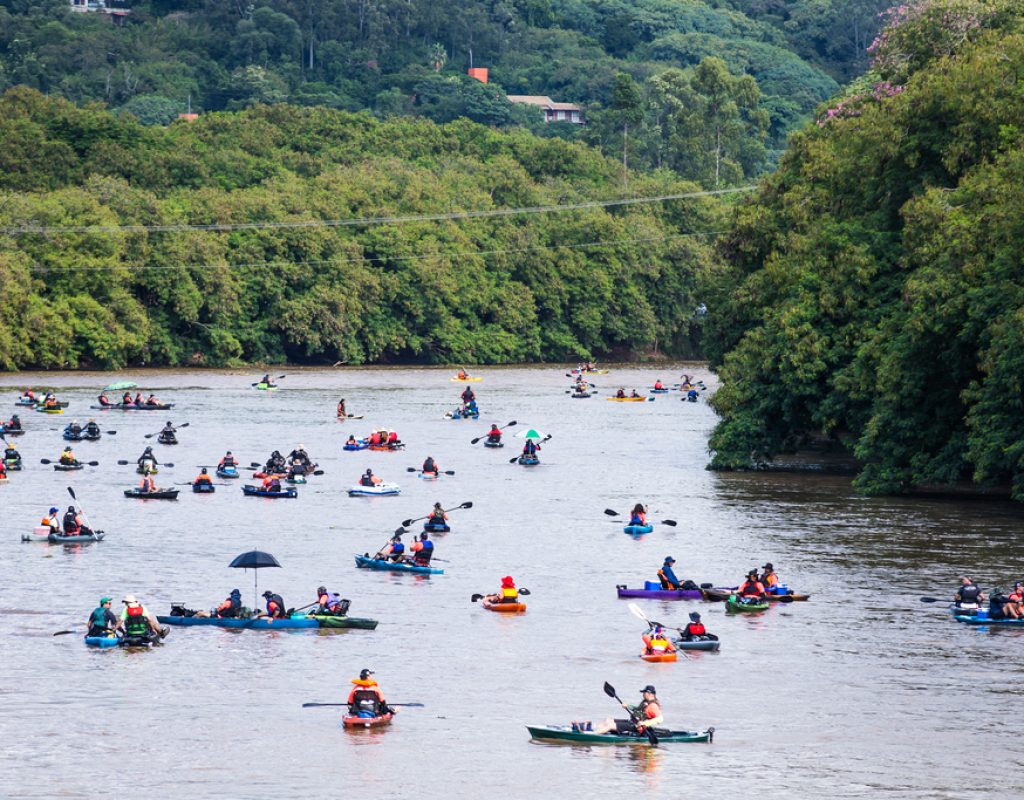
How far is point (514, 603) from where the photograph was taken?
5150 cm

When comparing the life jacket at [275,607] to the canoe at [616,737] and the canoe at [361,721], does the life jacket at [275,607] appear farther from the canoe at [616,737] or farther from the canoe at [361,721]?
the canoe at [616,737]

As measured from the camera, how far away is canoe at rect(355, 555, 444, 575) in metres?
57.4

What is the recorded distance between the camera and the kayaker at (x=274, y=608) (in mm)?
49250

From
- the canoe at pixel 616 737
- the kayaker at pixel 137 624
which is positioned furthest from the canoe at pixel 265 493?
the canoe at pixel 616 737

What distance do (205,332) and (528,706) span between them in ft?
358

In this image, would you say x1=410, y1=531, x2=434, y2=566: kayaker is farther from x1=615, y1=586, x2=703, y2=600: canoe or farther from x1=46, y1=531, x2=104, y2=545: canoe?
x1=46, y1=531, x2=104, y2=545: canoe

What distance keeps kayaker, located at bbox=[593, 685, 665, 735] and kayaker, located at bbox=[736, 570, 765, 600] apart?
13.2m

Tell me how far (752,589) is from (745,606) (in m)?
0.77

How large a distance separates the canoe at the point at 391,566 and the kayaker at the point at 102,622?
11.8 m

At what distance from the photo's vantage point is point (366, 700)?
132ft

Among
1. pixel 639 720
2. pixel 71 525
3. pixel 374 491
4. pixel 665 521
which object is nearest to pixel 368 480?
pixel 374 491

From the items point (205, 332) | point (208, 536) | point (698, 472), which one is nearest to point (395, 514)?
point (208, 536)

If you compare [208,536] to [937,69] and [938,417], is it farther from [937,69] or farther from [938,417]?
[937,69]

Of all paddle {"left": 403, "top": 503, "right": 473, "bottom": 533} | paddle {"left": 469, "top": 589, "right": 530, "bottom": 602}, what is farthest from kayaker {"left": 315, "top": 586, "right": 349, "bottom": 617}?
paddle {"left": 403, "top": 503, "right": 473, "bottom": 533}
